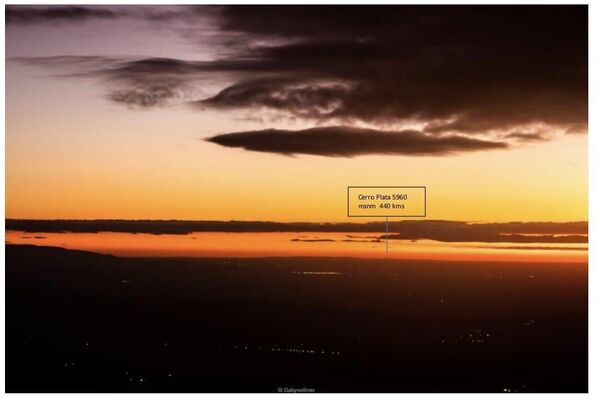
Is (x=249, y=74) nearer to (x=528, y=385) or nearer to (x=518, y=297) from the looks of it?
(x=528, y=385)

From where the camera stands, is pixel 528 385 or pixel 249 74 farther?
pixel 249 74

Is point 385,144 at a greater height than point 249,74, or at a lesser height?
lesser

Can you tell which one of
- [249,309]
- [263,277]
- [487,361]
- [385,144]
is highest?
[385,144]
